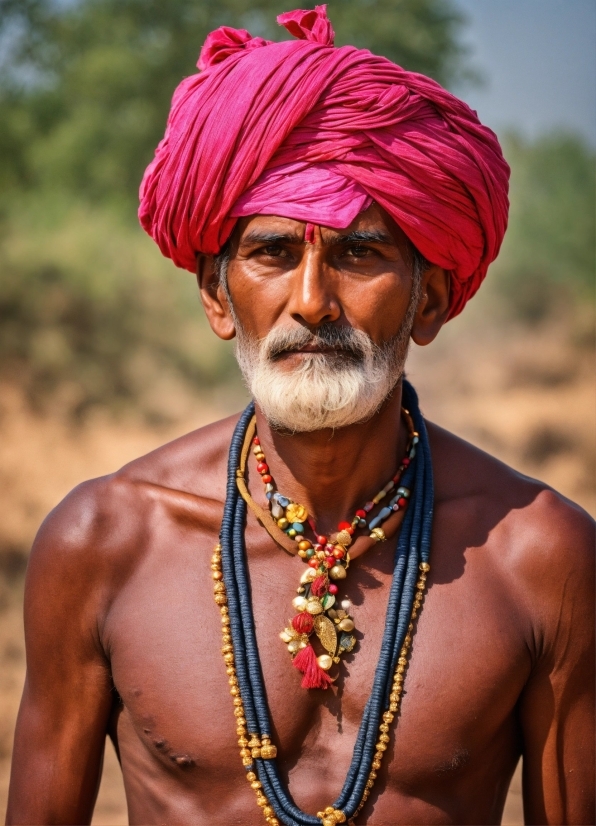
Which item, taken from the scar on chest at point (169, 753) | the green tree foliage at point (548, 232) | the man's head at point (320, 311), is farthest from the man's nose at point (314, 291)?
the green tree foliage at point (548, 232)

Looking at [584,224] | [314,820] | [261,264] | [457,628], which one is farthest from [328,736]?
[584,224]

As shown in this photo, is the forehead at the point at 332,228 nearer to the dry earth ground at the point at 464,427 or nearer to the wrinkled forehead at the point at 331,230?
the wrinkled forehead at the point at 331,230

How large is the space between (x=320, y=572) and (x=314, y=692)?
1.02 feet

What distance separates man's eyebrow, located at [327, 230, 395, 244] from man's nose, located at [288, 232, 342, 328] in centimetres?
5

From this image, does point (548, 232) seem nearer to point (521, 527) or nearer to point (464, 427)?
point (464, 427)

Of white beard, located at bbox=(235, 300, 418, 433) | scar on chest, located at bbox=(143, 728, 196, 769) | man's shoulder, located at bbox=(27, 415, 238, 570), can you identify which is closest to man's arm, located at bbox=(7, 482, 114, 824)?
man's shoulder, located at bbox=(27, 415, 238, 570)

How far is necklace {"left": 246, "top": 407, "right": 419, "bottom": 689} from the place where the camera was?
2.68 meters

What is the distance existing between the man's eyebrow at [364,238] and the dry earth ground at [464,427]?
5488 mm

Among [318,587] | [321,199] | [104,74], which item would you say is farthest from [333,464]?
[104,74]

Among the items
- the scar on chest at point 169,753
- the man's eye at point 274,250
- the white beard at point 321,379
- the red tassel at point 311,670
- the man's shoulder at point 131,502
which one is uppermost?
the man's eye at point 274,250

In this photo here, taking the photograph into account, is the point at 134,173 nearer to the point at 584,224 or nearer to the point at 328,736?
the point at 584,224

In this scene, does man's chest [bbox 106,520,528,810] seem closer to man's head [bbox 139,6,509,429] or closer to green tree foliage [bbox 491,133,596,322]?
man's head [bbox 139,6,509,429]

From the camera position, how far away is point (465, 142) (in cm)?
278

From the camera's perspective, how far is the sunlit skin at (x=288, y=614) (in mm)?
2645
